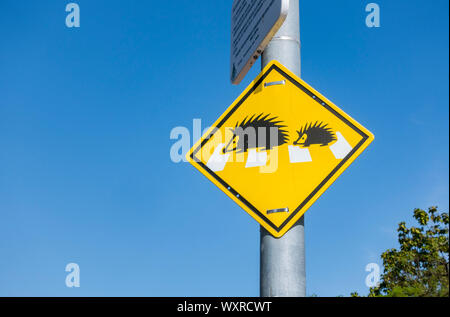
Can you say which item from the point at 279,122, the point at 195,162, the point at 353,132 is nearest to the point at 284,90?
the point at 279,122

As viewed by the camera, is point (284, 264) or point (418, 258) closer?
point (284, 264)

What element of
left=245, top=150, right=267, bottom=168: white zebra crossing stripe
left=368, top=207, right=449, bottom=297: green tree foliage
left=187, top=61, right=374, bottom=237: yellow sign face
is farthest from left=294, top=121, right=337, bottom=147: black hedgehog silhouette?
left=368, top=207, right=449, bottom=297: green tree foliage

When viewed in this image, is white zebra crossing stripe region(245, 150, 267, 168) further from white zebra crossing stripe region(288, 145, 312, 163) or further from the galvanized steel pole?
the galvanized steel pole

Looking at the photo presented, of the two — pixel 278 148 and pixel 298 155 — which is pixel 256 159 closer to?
pixel 278 148

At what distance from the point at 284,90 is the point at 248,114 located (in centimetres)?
28

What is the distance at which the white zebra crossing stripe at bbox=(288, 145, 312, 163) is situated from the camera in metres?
2.88

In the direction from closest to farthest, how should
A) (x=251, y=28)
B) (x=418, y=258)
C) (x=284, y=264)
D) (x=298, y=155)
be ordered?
(x=284, y=264) → (x=298, y=155) → (x=251, y=28) → (x=418, y=258)

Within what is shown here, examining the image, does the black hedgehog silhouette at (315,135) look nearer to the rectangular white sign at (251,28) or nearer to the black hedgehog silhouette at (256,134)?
the black hedgehog silhouette at (256,134)

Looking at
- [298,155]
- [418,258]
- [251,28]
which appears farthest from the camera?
[418,258]

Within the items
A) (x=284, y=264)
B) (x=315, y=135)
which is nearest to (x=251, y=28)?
(x=315, y=135)

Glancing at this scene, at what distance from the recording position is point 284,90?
3080 millimetres

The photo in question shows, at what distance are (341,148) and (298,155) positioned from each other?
259 mm

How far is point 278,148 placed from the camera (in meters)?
2.92
